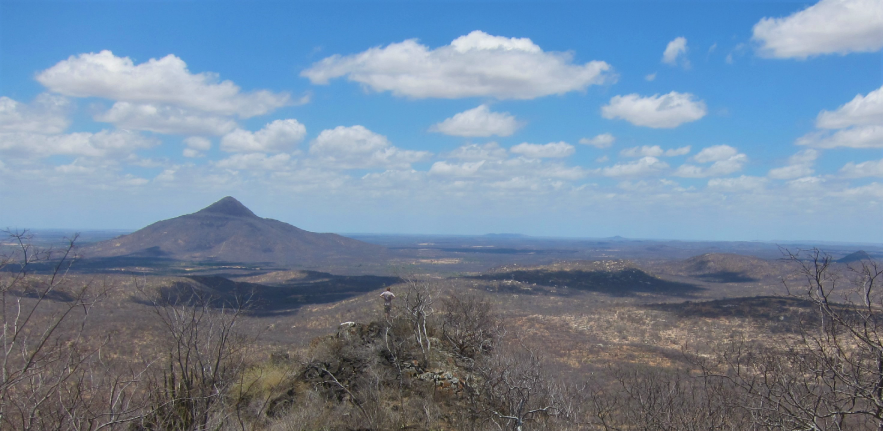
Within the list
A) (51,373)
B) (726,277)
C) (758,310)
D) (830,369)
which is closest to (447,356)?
(51,373)

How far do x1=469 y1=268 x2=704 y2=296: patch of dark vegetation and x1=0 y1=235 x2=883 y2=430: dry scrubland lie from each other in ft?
3.20

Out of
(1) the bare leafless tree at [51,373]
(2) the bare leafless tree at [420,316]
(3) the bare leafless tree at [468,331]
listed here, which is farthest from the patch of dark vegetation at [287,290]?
(1) the bare leafless tree at [51,373]

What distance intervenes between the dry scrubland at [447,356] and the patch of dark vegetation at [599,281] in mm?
977

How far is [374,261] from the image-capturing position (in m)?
199

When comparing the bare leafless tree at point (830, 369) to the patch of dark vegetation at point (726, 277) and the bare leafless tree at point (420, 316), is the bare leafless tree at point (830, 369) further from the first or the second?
the patch of dark vegetation at point (726, 277)

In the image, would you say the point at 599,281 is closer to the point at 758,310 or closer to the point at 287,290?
the point at 758,310

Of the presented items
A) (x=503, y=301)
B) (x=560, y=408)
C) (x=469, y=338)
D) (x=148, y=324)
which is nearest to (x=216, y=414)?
(x=560, y=408)

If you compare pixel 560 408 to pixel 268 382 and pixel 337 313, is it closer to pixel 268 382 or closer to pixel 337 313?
pixel 268 382

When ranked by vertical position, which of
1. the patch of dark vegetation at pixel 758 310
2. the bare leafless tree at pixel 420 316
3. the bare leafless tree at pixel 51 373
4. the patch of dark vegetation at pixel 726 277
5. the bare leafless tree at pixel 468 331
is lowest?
the patch of dark vegetation at pixel 726 277

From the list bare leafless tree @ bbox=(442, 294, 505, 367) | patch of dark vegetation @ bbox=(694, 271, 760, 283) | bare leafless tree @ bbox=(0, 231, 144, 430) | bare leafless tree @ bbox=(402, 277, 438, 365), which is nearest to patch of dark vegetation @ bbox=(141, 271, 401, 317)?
bare leafless tree @ bbox=(442, 294, 505, 367)

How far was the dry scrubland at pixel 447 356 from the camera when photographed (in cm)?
741

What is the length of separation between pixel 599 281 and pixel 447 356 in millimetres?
97993

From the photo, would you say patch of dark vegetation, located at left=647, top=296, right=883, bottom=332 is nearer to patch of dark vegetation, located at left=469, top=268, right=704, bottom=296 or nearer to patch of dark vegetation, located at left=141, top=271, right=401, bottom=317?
Answer: patch of dark vegetation, located at left=469, top=268, right=704, bottom=296

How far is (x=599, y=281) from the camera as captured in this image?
357ft
